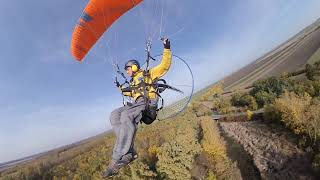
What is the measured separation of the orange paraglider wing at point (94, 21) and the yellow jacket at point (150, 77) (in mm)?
2413

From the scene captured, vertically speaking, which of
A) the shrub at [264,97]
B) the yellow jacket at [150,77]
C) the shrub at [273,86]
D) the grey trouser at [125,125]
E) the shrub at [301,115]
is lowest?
the shrub at [301,115]

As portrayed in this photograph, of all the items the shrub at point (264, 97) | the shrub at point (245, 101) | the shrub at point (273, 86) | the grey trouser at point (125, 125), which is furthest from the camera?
the shrub at point (245, 101)

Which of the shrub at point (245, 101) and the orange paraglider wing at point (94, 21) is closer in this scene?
the orange paraglider wing at point (94, 21)

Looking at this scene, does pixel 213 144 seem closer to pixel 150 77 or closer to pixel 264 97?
pixel 264 97

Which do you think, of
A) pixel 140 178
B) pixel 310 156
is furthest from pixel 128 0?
pixel 310 156

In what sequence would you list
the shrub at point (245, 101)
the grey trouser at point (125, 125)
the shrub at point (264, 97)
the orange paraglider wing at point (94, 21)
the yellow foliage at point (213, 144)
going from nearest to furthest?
the grey trouser at point (125, 125)
the orange paraglider wing at point (94, 21)
the yellow foliage at point (213, 144)
the shrub at point (264, 97)
the shrub at point (245, 101)

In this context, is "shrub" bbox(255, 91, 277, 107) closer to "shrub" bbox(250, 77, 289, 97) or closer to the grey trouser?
"shrub" bbox(250, 77, 289, 97)

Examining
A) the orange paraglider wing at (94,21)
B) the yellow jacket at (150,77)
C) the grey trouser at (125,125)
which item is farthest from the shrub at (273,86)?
the grey trouser at (125,125)

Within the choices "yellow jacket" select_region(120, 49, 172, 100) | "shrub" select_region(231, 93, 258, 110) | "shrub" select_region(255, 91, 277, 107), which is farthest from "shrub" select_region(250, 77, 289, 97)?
"yellow jacket" select_region(120, 49, 172, 100)

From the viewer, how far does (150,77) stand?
1016 centimetres

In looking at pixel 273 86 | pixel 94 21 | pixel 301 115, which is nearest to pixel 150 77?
pixel 94 21

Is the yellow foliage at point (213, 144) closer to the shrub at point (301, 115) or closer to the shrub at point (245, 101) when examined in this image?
the shrub at point (301, 115)

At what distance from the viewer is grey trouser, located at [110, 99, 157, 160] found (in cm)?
960

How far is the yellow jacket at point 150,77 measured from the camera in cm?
1002
